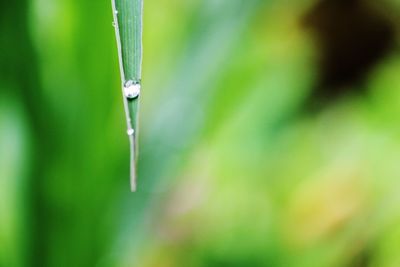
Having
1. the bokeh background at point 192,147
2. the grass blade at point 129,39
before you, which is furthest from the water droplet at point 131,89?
the bokeh background at point 192,147

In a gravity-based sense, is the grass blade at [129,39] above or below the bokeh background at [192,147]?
below

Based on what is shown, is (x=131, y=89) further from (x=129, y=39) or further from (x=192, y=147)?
(x=192, y=147)

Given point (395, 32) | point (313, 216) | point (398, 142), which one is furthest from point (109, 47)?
point (395, 32)

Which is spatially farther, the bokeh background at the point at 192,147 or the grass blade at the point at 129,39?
the bokeh background at the point at 192,147

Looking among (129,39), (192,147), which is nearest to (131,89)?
(129,39)

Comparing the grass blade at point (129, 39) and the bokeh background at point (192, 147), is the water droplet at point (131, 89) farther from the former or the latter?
the bokeh background at point (192, 147)

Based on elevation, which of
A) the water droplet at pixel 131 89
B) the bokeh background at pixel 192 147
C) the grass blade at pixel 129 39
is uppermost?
the bokeh background at pixel 192 147

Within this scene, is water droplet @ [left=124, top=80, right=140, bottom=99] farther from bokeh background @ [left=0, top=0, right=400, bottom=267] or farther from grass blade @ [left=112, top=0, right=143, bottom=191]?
bokeh background @ [left=0, top=0, right=400, bottom=267]

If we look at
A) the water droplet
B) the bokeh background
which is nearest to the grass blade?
the water droplet
